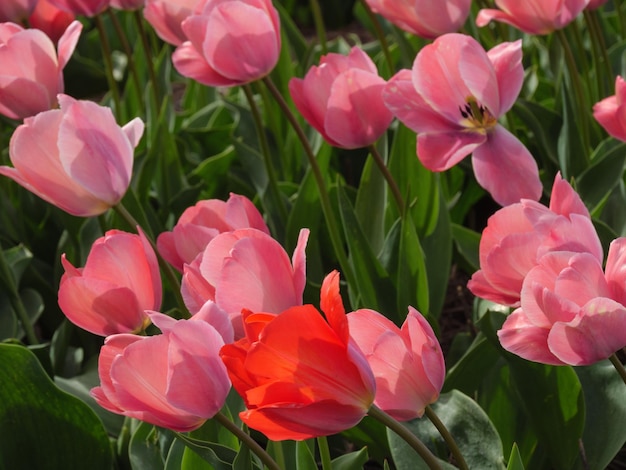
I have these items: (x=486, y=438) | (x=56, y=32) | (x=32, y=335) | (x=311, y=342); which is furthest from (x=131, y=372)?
(x=56, y=32)

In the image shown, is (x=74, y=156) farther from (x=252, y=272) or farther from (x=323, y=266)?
(x=323, y=266)

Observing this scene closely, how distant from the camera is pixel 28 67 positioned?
1.25 meters

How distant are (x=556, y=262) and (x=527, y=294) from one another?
0.10ft

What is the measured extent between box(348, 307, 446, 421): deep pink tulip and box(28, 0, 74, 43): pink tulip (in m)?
1.27

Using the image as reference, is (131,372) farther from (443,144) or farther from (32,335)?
(32,335)

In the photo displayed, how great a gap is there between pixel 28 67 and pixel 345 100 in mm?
414

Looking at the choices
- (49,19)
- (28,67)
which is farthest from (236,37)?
(49,19)

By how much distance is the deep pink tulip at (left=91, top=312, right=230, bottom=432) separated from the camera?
0.68 metres

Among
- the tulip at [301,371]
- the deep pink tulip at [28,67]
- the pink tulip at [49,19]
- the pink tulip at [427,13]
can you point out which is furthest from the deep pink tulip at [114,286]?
the pink tulip at [49,19]

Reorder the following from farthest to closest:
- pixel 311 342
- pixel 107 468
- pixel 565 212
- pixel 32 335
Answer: pixel 32 335 < pixel 107 468 < pixel 565 212 < pixel 311 342

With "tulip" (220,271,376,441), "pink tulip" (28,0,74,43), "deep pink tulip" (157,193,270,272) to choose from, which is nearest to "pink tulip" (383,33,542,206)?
"deep pink tulip" (157,193,270,272)

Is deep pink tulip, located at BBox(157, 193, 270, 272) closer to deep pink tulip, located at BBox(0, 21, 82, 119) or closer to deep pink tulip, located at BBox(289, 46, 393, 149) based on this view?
deep pink tulip, located at BBox(289, 46, 393, 149)

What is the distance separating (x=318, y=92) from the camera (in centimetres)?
115

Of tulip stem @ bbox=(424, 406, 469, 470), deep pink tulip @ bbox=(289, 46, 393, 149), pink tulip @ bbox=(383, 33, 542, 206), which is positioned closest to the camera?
tulip stem @ bbox=(424, 406, 469, 470)
